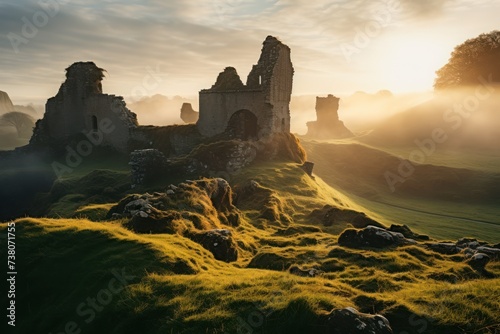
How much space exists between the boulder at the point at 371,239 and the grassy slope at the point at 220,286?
92cm

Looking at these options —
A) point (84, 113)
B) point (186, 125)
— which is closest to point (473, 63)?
point (186, 125)

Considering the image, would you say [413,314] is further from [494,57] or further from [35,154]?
[494,57]

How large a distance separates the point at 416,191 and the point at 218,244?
4726cm

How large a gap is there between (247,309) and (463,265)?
9455 millimetres

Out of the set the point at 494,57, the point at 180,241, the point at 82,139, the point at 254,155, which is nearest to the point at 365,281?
the point at 180,241

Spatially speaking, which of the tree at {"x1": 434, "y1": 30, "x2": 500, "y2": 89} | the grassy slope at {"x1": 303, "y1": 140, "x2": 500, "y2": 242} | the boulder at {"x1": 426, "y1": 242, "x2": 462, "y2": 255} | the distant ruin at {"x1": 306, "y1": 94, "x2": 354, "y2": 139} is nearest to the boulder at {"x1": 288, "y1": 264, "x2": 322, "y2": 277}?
the boulder at {"x1": 426, "y1": 242, "x2": 462, "y2": 255}

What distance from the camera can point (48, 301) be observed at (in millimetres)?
11328

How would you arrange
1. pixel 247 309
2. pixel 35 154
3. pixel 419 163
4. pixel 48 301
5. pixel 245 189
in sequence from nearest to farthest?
pixel 247 309 < pixel 48 301 < pixel 245 189 < pixel 35 154 < pixel 419 163

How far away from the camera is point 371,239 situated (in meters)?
16.7

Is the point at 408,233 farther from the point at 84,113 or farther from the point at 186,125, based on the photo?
the point at 84,113

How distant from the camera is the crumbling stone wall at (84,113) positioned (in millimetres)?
51188

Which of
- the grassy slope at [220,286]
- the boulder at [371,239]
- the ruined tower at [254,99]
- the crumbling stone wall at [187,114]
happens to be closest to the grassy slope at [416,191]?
the ruined tower at [254,99]

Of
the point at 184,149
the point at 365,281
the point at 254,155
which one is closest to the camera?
the point at 365,281

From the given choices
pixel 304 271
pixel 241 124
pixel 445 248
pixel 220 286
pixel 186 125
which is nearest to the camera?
pixel 220 286
